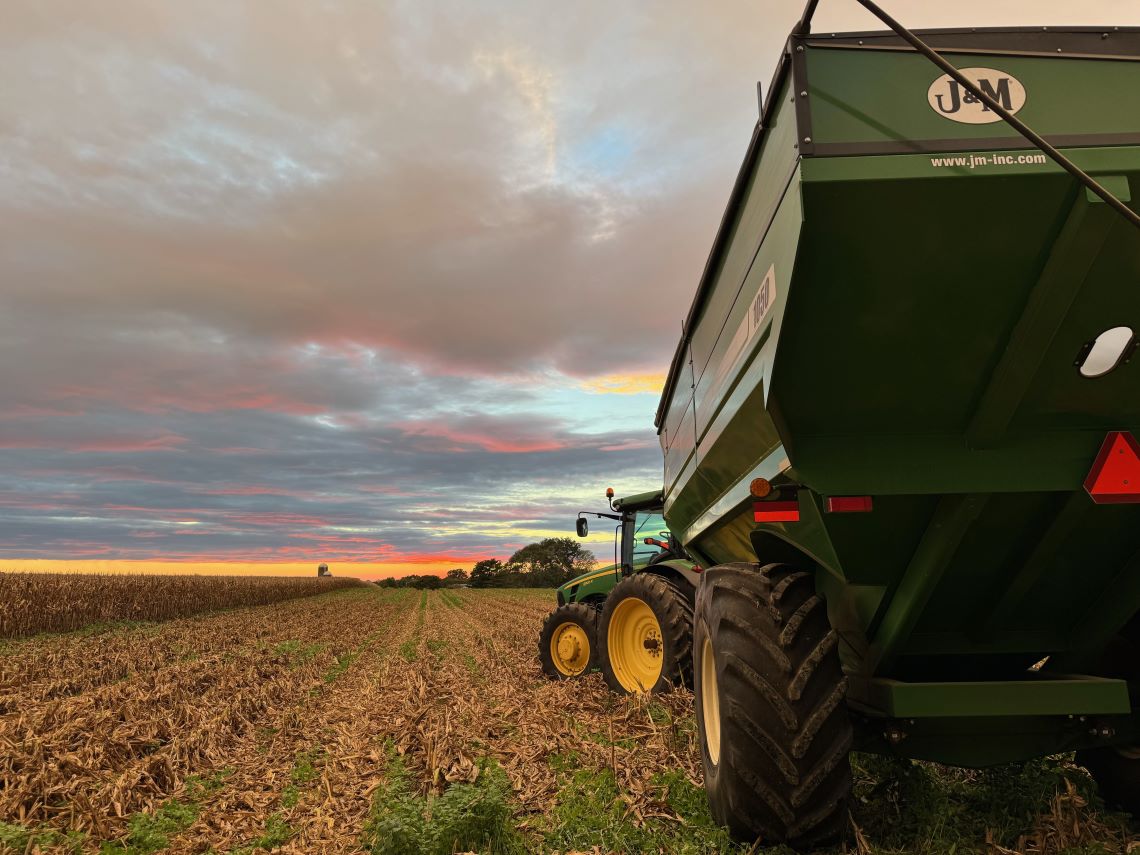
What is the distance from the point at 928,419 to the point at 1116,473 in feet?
2.62

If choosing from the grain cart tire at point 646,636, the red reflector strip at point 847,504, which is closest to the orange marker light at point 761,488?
the red reflector strip at point 847,504

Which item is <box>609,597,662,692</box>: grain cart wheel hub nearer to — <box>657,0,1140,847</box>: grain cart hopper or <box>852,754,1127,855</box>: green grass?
<box>852,754,1127,855</box>: green grass

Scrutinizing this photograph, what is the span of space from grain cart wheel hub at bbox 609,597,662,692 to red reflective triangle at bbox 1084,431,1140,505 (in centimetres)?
463

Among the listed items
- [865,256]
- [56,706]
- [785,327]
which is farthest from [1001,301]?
[56,706]

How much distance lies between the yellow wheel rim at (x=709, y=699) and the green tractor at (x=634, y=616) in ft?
8.18

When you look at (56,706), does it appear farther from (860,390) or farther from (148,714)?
(860,390)

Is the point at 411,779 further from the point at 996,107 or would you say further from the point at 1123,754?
the point at 996,107

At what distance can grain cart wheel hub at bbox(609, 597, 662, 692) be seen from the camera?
286 inches

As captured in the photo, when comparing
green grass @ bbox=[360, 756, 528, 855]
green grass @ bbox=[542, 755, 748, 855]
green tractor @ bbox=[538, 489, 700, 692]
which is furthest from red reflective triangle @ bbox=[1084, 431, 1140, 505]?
green tractor @ bbox=[538, 489, 700, 692]

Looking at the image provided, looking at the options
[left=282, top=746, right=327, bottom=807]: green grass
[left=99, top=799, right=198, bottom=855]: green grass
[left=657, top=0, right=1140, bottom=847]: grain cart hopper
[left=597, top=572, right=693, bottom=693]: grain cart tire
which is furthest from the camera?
[left=597, top=572, right=693, bottom=693]: grain cart tire

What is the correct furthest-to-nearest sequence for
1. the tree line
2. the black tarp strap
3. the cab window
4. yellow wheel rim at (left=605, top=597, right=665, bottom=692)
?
the tree line
the cab window
yellow wheel rim at (left=605, top=597, right=665, bottom=692)
the black tarp strap

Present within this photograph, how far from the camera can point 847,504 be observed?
10.3ft

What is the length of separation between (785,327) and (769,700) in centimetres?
161

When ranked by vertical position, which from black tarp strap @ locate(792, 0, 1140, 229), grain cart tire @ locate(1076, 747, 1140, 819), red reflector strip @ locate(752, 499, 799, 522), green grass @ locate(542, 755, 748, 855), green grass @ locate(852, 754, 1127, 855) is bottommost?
green grass @ locate(542, 755, 748, 855)
